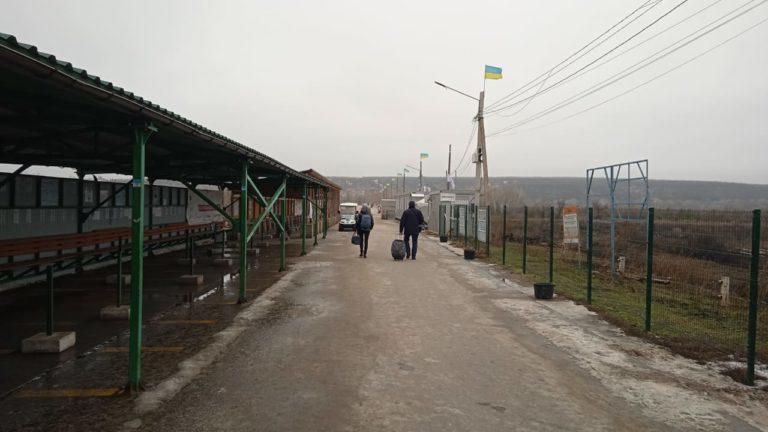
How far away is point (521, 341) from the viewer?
6.64 meters

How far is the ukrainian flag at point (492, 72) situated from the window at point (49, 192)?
57.2 ft

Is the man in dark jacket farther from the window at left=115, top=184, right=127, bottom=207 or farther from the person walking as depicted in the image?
the window at left=115, top=184, right=127, bottom=207

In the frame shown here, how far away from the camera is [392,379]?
495 centimetres

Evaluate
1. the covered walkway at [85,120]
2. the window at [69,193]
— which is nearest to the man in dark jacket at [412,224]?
the covered walkway at [85,120]

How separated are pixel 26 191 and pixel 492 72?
724 inches

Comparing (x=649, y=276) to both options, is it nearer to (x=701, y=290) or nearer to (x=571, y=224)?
(x=701, y=290)

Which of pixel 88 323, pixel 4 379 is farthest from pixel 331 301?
pixel 4 379

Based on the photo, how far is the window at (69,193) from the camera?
450 inches

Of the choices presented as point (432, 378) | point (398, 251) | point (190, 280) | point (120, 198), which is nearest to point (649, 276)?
point (432, 378)

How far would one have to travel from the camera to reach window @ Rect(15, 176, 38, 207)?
9.98 metres

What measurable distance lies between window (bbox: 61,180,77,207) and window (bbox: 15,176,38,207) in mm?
942

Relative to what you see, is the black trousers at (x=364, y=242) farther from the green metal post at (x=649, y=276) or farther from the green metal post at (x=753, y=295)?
the green metal post at (x=753, y=295)

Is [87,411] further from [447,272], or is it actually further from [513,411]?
[447,272]

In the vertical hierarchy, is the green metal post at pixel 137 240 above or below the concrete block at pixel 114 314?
above
